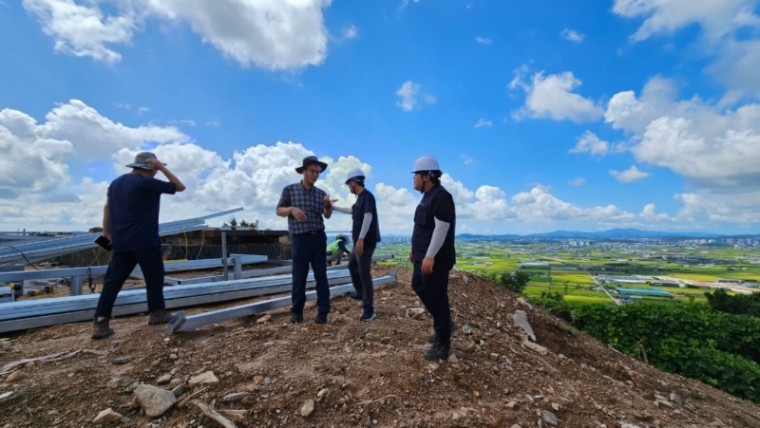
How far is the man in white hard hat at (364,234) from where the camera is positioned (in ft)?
15.5

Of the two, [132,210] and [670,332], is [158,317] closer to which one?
[132,210]

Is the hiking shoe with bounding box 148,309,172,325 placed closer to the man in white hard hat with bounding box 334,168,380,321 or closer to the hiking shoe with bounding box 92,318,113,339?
the hiking shoe with bounding box 92,318,113,339

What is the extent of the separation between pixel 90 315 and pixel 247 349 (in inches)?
94.0

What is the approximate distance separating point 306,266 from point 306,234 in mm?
401

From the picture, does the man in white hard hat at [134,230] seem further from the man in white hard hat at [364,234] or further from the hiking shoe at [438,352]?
the hiking shoe at [438,352]

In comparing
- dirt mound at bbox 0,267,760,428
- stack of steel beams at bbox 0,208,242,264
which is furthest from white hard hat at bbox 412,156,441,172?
stack of steel beams at bbox 0,208,242,264

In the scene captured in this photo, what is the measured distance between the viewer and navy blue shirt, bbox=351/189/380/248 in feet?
15.9

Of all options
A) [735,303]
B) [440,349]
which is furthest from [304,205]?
[735,303]

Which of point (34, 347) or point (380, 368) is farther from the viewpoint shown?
point (34, 347)

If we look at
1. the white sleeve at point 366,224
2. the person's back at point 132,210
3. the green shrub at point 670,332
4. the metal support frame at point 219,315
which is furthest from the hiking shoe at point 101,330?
the green shrub at point 670,332

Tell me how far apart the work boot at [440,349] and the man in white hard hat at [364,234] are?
4.50ft

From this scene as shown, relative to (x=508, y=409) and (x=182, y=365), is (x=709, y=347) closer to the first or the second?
(x=508, y=409)

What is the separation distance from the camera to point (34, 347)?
3.60 m

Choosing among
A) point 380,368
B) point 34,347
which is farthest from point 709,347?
point 34,347
